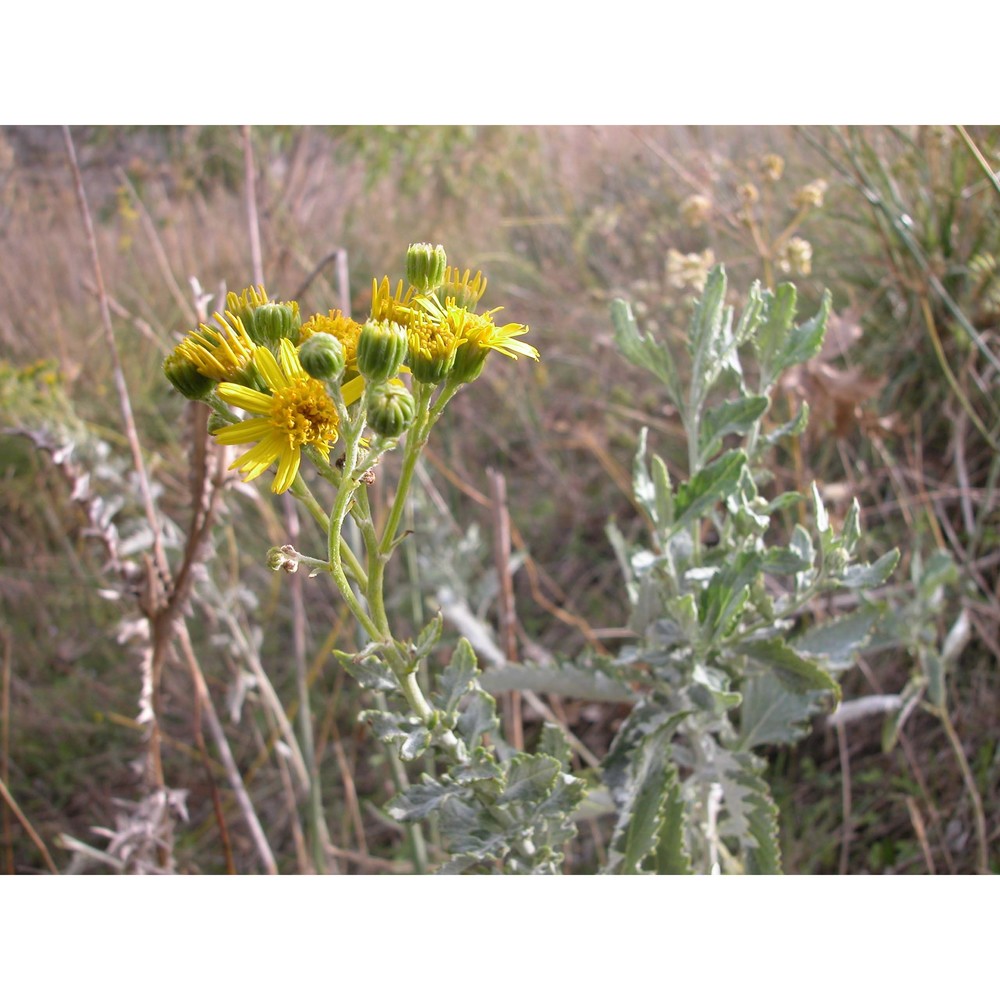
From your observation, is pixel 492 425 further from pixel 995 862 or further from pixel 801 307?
pixel 995 862

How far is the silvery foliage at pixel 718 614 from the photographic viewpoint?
1086 mm

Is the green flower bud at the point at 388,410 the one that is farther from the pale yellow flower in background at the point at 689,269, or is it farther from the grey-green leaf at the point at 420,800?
the pale yellow flower in background at the point at 689,269

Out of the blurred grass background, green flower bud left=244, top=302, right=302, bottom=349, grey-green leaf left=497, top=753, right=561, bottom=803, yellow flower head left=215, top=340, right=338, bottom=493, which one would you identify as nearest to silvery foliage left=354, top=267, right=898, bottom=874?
grey-green leaf left=497, top=753, right=561, bottom=803

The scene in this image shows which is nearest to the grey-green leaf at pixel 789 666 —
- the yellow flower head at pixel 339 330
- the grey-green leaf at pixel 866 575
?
the grey-green leaf at pixel 866 575

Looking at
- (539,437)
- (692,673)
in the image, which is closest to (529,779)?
(692,673)

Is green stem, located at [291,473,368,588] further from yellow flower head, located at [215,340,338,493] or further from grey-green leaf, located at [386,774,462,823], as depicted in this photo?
grey-green leaf, located at [386,774,462,823]

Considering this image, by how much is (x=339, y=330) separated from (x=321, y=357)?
4.5 inches

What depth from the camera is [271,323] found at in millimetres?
880

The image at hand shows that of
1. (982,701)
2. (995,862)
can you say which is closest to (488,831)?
(995,862)

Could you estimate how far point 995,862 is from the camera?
1690 millimetres

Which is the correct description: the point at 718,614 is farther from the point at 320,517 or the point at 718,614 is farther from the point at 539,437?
the point at 539,437

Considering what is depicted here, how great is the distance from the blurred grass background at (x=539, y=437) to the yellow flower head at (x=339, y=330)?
0.56m

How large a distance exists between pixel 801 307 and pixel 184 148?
329cm

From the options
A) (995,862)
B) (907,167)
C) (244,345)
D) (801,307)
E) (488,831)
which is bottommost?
(995,862)
